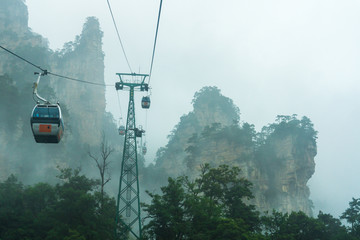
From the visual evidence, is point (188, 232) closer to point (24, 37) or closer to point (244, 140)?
point (244, 140)

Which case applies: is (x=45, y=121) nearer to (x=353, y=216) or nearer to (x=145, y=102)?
(x=145, y=102)

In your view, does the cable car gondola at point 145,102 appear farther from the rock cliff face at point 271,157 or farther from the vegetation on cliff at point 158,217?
the rock cliff face at point 271,157

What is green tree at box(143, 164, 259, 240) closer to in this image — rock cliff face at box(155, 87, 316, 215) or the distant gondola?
the distant gondola

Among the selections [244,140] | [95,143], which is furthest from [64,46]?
[244,140]

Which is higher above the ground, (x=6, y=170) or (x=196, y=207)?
(x=6, y=170)

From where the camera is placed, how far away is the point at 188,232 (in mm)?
19250

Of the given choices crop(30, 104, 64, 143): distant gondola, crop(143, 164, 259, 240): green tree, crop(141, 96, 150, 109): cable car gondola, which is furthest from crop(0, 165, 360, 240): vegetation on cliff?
crop(30, 104, 64, 143): distant gondola

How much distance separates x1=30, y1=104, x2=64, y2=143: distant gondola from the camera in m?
9.62

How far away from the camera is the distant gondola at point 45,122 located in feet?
31.6

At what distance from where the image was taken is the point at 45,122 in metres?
9.66

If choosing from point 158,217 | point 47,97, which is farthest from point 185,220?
point 47,97

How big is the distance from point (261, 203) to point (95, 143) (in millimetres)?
34877

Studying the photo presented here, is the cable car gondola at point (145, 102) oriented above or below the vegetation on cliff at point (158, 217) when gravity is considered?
above

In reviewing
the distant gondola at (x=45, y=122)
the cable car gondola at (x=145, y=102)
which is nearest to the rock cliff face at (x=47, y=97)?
the cable car gondola at (x=145, y=102)
